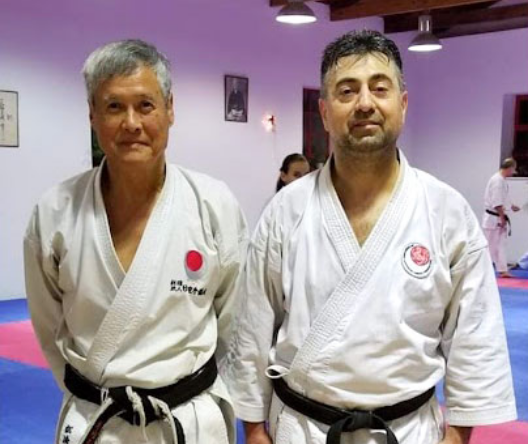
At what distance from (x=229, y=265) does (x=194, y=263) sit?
0.37 feet

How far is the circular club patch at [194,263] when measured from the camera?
1.61 metres

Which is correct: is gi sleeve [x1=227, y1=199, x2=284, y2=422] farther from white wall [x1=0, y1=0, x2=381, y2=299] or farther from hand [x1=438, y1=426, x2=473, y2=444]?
white wall [x1=0, y1=0, x2=381, y2=299]

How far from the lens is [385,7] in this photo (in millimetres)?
9094

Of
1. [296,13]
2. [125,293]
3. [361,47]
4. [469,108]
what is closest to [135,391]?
[125,293]

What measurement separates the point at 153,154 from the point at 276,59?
7.76 meters

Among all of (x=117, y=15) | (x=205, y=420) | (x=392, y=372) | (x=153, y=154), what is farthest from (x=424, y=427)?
(x=117, y=15)

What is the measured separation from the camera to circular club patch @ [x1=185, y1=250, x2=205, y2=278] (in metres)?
1.61

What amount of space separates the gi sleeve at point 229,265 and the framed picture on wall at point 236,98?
681cm

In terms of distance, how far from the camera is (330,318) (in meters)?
1.47

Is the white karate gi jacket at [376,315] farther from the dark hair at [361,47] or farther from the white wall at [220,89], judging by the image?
the white wall at [220,89]

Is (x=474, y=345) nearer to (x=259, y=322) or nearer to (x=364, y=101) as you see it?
(x=259, y=322)

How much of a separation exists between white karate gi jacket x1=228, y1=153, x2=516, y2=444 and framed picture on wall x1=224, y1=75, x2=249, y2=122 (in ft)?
22.9

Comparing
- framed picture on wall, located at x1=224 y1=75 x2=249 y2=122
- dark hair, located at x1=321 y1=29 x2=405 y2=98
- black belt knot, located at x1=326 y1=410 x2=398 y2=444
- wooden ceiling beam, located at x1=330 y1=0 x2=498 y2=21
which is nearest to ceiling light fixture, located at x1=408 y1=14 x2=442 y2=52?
wooden ceiling beam, located at x1=330 y1=0 x2=498 y2=21

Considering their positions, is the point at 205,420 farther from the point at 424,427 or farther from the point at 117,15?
the point at 117,15
